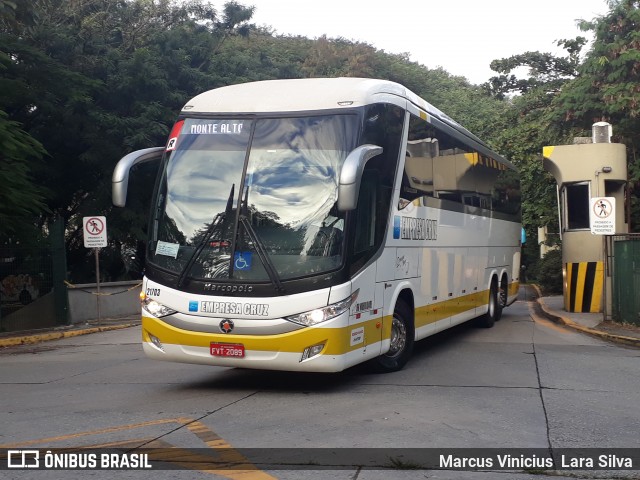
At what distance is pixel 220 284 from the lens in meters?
9.07

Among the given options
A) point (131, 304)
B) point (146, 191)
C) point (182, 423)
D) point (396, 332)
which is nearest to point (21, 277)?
point (131, 304)

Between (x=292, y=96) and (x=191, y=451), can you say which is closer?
(x=191, y=451)

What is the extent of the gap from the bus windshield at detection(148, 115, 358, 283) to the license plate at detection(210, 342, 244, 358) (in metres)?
0.73

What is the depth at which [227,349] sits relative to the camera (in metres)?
9.04

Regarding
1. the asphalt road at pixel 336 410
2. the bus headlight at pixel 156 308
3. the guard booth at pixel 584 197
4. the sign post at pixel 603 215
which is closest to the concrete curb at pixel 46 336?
the asphalt road at pixel 336 410

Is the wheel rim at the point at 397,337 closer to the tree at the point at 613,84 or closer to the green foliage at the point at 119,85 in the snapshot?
the green foliage at the point at 119,85

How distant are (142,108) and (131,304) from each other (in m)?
6.22

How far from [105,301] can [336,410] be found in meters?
16.3

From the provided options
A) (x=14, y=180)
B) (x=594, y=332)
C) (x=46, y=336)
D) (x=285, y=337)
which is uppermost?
(x=14, y=180)

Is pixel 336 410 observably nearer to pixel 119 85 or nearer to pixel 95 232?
pixel 95 232

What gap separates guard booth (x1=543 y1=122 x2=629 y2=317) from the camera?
774 inches

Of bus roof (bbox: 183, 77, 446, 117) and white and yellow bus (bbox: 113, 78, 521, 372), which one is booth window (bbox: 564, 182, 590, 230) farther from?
bus roof (bbox: 183, 77, 446, 117)

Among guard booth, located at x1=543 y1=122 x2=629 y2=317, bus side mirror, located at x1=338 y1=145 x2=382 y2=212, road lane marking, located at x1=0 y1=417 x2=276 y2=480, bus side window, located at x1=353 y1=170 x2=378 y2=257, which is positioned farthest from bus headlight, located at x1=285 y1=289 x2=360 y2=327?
guard booth, located at x1=543 y1=122 x2=629 y2=317

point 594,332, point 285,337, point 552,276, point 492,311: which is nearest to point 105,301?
point 492,311
